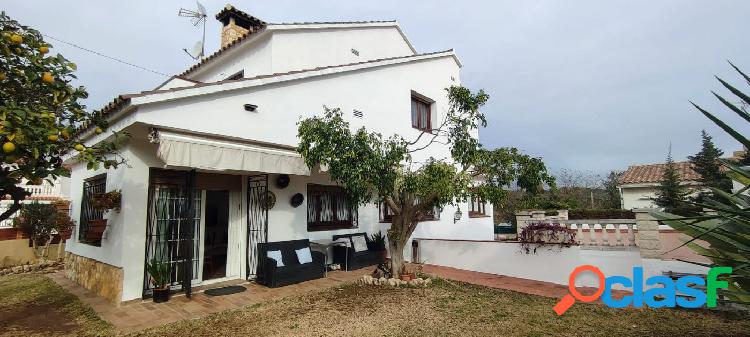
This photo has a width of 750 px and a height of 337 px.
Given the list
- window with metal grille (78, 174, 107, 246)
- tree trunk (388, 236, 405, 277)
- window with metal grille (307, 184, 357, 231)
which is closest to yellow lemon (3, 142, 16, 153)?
window with metal grille (78, 174, 107, 246)

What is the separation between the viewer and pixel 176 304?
852cm

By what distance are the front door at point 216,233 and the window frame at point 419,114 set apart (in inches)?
373

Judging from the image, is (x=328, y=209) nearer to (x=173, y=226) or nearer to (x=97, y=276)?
(x=173, y=226)

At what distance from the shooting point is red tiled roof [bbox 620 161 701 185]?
30.2 meters

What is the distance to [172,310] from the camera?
8102 mm

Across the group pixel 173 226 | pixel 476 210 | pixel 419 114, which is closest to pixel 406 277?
pixel 173 226

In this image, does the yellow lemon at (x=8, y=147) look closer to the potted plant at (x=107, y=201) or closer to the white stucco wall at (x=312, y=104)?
the white stucco wall at (x=312, y=104)

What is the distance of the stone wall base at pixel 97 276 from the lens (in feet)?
28.5

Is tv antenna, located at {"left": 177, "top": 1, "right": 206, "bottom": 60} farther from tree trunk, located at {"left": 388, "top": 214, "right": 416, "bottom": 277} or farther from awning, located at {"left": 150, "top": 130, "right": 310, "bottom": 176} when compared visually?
tree trunk, located at {"left": 388, "top": 214, "right": 416, "bottom": 277}

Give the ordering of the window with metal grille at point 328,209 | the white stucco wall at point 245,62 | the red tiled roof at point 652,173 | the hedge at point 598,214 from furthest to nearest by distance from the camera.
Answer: the red tiled roof at point 652,173, the hedge at point 598,214, the white stucco wall at point 245,62, the window with metal grille at point 328,209

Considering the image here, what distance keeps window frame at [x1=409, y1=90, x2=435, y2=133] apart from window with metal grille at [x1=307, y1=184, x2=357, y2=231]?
18.3ft

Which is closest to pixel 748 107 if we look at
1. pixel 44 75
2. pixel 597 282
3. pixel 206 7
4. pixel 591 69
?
pixel 44 75

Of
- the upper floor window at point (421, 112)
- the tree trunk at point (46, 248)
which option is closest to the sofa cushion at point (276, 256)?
the upper floor window at point (421, 112)

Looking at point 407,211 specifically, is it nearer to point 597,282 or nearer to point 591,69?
point 597,282
